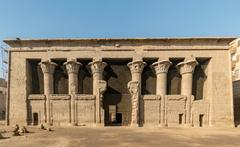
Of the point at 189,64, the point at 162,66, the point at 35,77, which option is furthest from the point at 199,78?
the point at 35,77

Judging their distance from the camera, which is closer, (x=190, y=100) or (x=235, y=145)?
(x=235, y=145)

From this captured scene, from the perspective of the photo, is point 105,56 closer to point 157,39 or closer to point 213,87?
point 157,39

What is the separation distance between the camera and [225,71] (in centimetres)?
1980

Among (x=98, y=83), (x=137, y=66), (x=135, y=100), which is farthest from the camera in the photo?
(x=137, y=66)

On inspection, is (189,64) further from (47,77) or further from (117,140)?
(47,77)

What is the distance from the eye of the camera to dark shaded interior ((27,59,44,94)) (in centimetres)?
2129

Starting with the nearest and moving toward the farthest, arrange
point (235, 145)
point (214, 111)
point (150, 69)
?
point (235, 145)
point (214, 111)
point (150, 69)

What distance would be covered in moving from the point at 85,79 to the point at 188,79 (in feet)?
37.9

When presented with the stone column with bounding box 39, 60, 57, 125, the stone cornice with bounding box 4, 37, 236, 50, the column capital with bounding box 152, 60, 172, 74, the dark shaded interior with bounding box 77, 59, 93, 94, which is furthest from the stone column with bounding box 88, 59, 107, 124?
the column capital with bounding box 152, 60, 172, 74

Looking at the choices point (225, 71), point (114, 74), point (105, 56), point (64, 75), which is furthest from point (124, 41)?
point (225, 71)

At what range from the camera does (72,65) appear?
20.1 metres

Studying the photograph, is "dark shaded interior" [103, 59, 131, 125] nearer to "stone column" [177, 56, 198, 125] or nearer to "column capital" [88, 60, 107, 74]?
"column capital" [88, 60, 107, 74]

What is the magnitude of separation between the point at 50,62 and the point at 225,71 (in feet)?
61.7

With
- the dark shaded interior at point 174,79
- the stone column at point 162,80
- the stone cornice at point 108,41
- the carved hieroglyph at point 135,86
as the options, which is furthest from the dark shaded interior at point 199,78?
the carved hieroglyph at point 135,86
